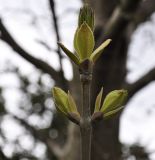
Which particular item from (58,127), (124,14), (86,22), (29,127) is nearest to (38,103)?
(58,127)

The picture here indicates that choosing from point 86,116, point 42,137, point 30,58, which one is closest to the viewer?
point 86,116

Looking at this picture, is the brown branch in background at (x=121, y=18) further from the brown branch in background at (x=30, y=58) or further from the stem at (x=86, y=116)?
the stem at (x=86, y=116)

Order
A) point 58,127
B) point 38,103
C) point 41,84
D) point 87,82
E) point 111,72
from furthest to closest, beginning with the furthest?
1. point 58,127
2. point 38,103
3. point 41,84
4. point 111,72
5. point 87,82

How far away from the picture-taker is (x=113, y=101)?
0.38 m

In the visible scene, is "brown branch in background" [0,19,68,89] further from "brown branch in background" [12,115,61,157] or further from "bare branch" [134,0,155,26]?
"bare branch" [134,0,155,26]

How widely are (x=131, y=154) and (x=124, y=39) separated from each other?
1.80 ft

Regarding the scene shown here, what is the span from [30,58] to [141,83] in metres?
0.56

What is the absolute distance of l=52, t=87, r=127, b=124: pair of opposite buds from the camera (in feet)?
1.15

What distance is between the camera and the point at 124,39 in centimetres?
183

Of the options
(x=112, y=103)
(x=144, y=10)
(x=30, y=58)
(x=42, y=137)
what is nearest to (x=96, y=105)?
(x=112, y=103)

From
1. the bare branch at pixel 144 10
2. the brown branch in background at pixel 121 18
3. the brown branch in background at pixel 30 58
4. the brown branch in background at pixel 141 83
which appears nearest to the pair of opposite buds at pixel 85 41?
the brown branch in background at pixel 30 58

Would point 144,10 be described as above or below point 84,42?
above

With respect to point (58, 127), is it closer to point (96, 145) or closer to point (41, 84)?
point (41, 84)

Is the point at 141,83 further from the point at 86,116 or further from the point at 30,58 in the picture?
the point at 86,116
